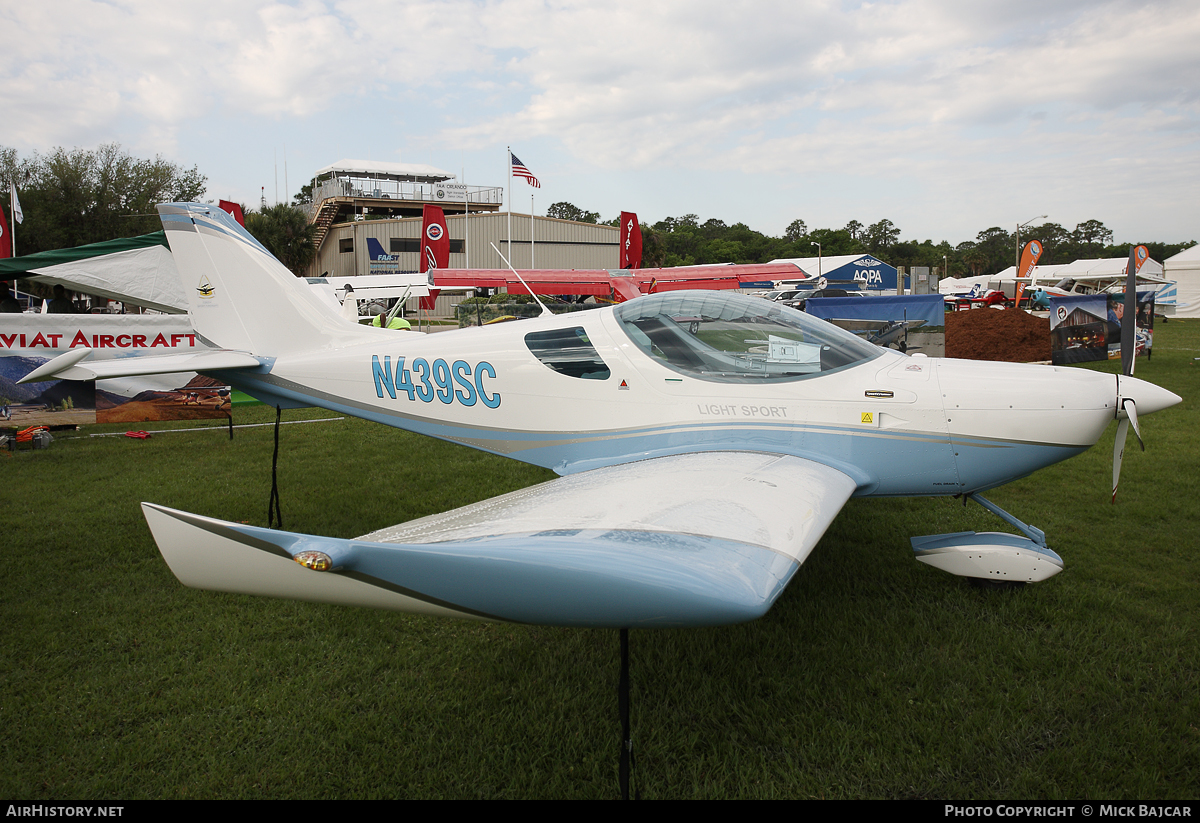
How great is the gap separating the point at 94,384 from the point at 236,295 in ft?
15.8

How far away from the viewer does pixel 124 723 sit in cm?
281

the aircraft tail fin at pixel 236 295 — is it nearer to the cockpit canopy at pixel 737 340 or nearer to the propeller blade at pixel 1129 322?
Result: the cockpit canopy at pixel 737 340

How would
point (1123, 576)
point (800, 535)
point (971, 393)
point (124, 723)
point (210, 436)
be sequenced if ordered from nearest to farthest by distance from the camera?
point (800, 535), point (124, 723), point (971, 393), point (1123, 576), point (210, 436)

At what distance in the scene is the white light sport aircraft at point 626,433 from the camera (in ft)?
5.53

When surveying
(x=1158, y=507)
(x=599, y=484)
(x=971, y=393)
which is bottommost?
(x=1158, y=507)

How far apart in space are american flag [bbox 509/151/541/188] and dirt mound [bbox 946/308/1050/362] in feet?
59.8

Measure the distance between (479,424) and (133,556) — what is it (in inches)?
109

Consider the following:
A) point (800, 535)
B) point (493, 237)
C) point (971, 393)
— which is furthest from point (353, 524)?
point (493, 237)

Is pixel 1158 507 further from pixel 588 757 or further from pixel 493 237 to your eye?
pixel 493 237

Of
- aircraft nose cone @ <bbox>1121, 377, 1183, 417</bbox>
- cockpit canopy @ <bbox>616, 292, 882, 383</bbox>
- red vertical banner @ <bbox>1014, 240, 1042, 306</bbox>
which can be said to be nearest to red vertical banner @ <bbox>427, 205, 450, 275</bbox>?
cockpit canopy @ <bbox>616, 292, 882, 383</bbox>

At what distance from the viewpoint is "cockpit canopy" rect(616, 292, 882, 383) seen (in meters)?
3.81

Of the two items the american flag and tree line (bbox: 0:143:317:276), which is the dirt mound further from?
tree line (bbox: 0:143:317:276)

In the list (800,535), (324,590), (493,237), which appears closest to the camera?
Answer: (324,590)

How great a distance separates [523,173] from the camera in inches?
1024
